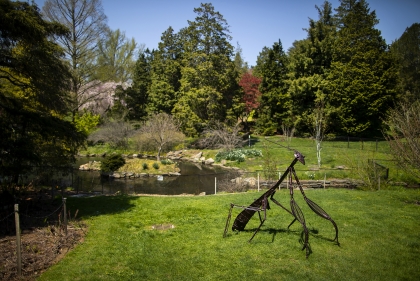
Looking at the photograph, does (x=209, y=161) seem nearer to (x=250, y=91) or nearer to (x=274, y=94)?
(x=274, y=94)

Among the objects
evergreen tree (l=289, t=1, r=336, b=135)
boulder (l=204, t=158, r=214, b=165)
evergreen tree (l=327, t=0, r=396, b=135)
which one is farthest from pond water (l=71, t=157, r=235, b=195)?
evergreen tree (l=327, t=0, r=396, b=135)

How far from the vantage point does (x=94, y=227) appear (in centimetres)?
891

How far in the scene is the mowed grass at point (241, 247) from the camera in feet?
20.0

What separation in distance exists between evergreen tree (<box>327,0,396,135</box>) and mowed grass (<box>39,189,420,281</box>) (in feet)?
66.9

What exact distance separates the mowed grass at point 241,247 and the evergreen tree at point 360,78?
20.4 m

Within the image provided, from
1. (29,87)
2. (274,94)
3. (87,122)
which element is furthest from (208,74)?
(29,87)

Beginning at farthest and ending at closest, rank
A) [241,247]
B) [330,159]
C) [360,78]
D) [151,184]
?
[360,78]
[330,159]
[151,184]
[241,247]

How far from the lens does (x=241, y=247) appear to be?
288 inches

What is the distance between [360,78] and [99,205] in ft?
89.3

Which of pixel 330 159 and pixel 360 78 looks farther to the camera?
pixel 360 78

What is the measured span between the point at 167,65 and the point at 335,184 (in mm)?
31151

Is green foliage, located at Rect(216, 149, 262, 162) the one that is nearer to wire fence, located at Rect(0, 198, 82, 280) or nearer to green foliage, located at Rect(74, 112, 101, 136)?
green foliage, located at Rect(74, 112, 101, 136)

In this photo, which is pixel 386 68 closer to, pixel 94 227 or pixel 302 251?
pixel 302 251

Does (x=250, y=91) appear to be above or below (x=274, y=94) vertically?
above
